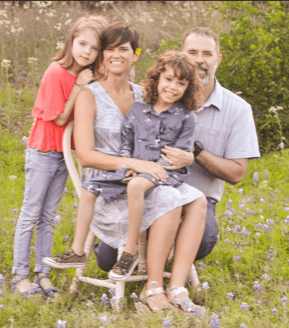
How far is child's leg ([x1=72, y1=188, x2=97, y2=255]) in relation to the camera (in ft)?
10.5

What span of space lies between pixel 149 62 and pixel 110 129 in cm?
463

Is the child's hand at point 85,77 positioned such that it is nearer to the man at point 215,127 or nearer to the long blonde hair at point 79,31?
the long blonde hair at point 79,31

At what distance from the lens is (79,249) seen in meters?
3.24

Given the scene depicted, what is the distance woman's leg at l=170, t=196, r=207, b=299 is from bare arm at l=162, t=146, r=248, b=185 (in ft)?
0.88

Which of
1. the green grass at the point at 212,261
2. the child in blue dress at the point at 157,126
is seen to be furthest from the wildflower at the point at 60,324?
the child in blue dress at the point at 157,126

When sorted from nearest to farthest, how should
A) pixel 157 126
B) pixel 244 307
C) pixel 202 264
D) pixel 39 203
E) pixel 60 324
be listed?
pixel 60 324
pixel 244 307
pixel 157 126
pixel 39 203
pixel 202 264

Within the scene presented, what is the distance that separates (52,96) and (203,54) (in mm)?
1097

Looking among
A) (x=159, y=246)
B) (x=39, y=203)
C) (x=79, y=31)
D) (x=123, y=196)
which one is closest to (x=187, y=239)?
(x=159, y=246)

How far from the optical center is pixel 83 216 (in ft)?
10.5

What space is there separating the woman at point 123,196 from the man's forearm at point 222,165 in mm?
283

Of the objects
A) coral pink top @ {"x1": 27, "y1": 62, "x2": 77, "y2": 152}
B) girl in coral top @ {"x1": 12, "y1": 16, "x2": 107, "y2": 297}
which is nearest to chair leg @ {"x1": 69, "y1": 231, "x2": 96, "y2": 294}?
girl in coral top @ {"x1": 12, "y1": 16, "x2": 107, "y2": 297}

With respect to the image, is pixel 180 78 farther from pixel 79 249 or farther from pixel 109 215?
pixel 79 249

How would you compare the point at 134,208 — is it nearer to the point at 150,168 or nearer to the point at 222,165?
the point at 150,168

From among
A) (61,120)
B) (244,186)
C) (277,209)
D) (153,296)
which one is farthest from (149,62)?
(153,296)
